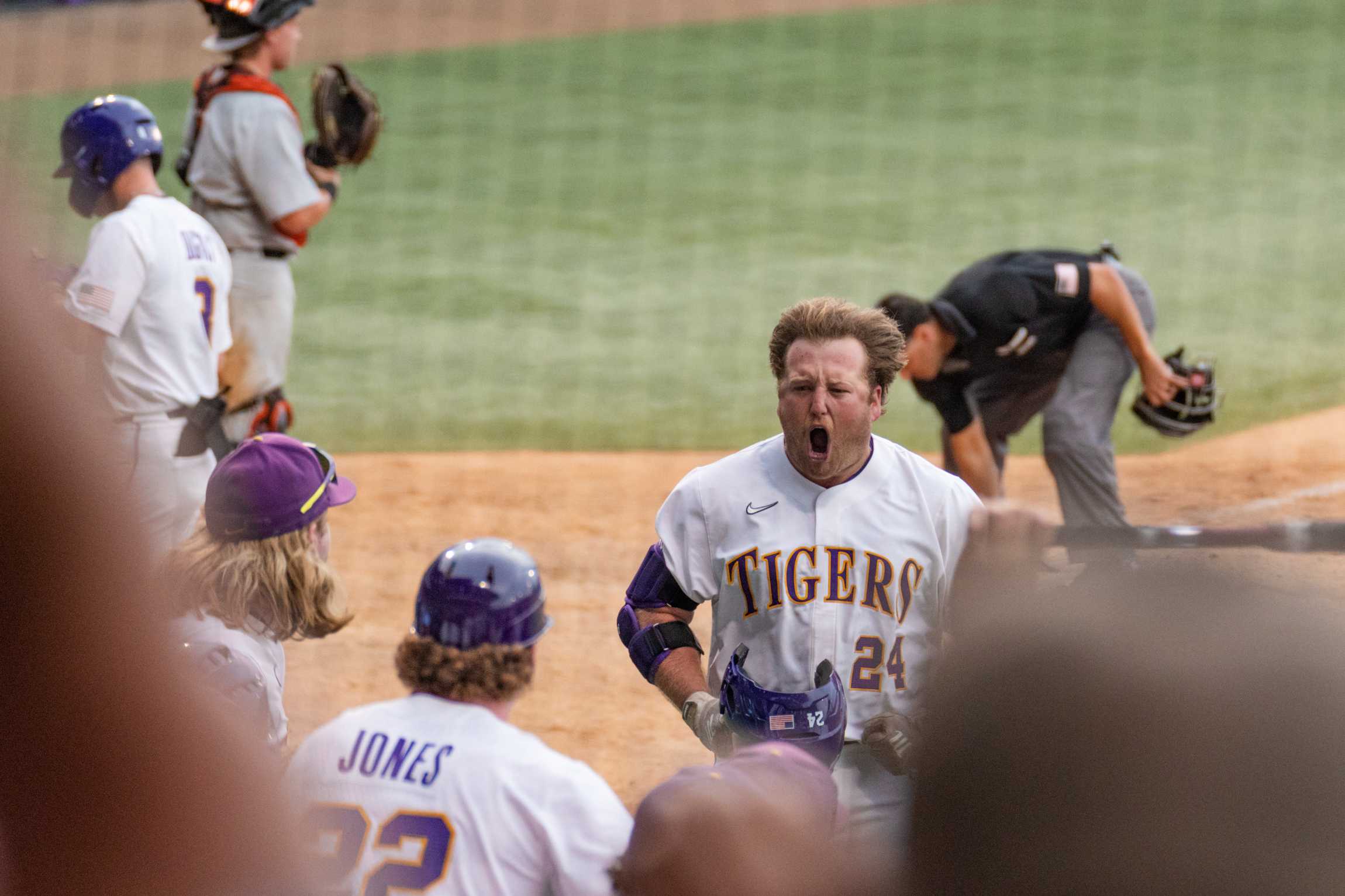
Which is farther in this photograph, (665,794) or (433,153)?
(433,153)

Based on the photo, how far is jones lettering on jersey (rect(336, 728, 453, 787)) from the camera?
1.96 metres

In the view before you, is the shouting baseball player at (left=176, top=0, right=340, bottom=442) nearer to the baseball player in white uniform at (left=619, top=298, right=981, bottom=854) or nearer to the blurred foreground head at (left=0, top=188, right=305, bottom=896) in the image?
the baseball player in white uniform at (left=619, top=298, right=981, bottom=854)

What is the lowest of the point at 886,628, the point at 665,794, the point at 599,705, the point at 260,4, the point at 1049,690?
the point at 599,705

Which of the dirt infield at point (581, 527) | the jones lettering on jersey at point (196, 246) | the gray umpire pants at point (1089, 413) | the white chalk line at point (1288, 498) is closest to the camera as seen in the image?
the jones lettering on jersey at point (196, 246)

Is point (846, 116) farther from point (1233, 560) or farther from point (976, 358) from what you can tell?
point (1233, 560)

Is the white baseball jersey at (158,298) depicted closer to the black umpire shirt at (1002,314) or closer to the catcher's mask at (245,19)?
Result: the catcher's mask at (245,19)

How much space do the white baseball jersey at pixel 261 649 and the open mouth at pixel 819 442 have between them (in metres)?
1.09

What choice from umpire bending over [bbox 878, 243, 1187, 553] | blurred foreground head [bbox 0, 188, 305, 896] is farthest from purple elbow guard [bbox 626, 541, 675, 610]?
umpire bending over [bbox 878, 243, 1187, 553]

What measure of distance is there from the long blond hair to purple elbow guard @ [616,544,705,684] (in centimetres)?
58

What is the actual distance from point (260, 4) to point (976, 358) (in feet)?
9.79

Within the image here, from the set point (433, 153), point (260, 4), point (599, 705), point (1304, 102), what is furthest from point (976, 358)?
point (1304, 102)

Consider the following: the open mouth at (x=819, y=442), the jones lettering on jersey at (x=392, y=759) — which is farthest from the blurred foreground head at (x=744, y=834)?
the open mouth at (x=819, y=442)

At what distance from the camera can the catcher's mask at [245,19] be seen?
571cm

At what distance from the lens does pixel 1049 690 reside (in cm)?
67
